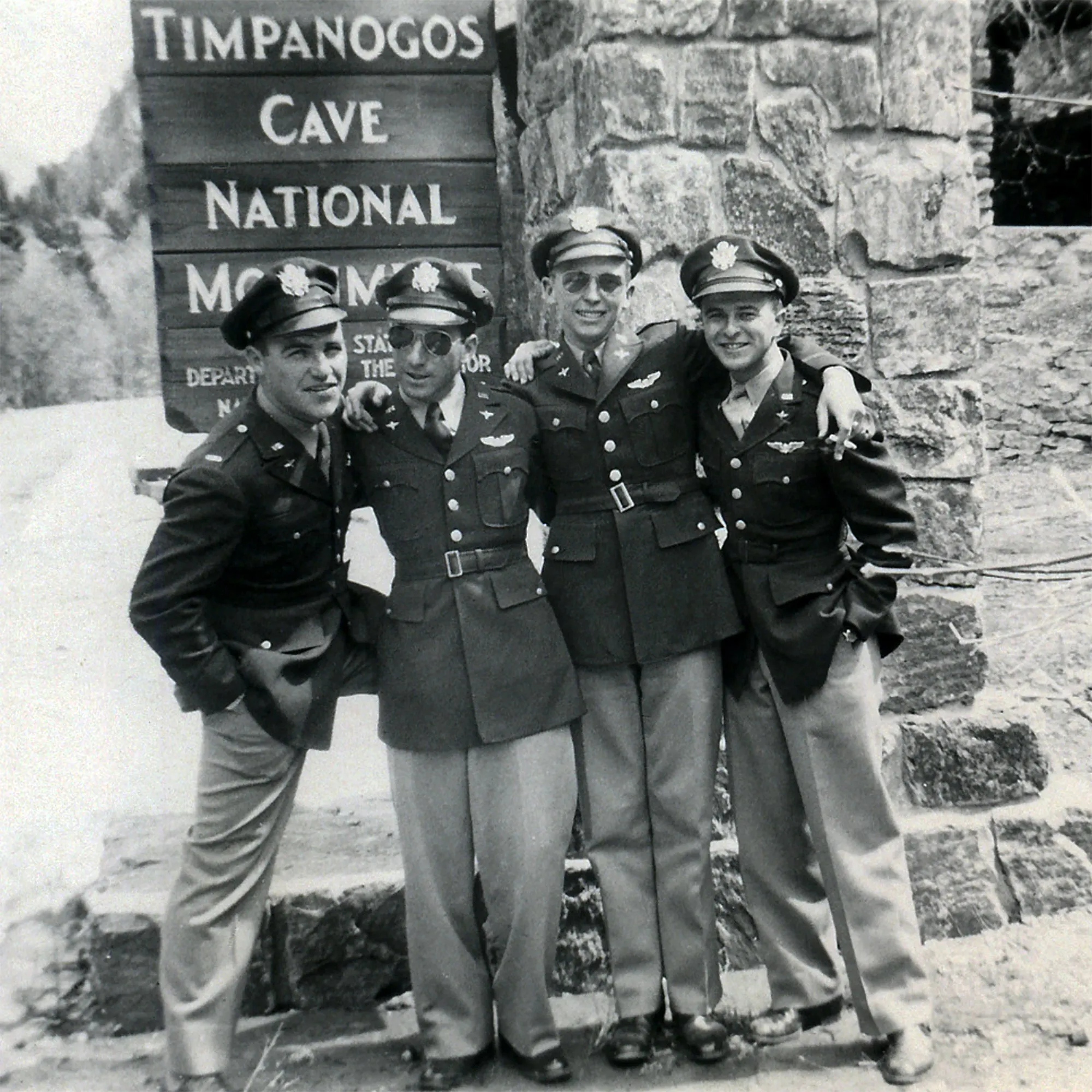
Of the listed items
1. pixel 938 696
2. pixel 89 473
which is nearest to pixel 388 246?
pixel 89 473

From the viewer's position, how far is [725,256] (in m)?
2.77

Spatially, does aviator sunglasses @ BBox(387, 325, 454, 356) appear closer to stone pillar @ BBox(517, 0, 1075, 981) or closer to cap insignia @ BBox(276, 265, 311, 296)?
cap insignia @ BBox(276, 265, 311, 296)

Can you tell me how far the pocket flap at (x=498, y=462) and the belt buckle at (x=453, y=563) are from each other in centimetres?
18

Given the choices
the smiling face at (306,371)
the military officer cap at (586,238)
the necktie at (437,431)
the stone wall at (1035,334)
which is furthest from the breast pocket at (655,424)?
the stone wall at (1035,334)

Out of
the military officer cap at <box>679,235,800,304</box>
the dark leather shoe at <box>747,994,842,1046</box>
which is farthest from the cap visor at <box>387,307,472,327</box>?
the dark leather shoe at <box>747,994,842,1046</box>

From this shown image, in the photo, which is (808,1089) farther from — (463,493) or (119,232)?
(119,232)

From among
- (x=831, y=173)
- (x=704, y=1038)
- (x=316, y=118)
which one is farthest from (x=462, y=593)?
(x=831, y=173)

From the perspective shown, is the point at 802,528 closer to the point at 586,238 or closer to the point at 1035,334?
the point at 586,238

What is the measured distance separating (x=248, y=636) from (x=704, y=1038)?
141 cm

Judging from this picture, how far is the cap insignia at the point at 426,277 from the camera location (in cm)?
268

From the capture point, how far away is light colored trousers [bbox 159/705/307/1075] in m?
2.69

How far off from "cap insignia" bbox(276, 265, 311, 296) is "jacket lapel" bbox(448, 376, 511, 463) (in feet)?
1.45

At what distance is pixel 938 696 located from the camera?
342cm

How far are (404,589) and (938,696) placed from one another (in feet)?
5.20
